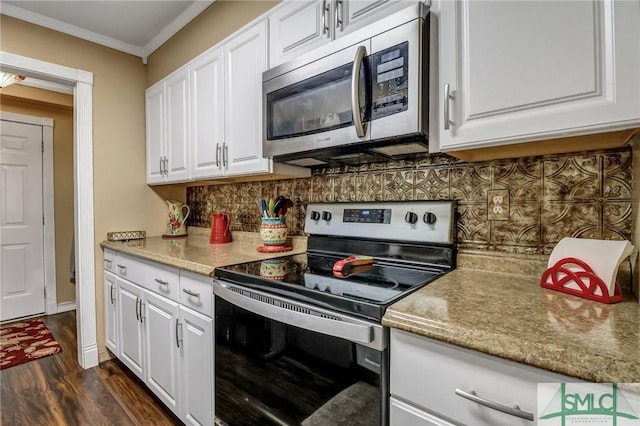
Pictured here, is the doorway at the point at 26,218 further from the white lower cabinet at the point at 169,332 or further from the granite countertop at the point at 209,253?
the white lower cabinet at the point at 169,332

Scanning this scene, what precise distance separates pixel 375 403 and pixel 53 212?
4249 millimetres

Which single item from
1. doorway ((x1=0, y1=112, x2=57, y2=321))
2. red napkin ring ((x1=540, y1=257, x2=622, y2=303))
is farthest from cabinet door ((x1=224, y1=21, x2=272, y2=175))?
doorway ((x1=0, y1=112, x2=57, y2=321))

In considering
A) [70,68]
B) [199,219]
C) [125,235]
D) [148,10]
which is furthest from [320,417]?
[70,68]

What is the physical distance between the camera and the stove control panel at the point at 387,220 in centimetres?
125

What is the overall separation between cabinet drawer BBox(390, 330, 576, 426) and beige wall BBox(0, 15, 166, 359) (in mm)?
2510

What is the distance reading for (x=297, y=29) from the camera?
1.44m

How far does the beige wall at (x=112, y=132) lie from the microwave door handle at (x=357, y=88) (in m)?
2.22

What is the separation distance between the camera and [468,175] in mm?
1258

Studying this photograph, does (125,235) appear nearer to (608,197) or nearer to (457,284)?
(457,284)

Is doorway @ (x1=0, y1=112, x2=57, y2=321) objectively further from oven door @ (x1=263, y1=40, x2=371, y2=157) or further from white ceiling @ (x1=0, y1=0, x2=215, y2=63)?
oven door @ (x1=263, y1=40, x2=371, y2=157)

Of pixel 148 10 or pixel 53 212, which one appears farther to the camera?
pixel 53 212

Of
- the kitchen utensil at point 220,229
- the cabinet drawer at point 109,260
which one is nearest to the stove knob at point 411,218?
the kitchen utensil at point 220,229

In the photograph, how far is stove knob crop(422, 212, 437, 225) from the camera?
1.26 meters

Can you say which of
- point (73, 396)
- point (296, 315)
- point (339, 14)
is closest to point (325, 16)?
point (339, 14)
